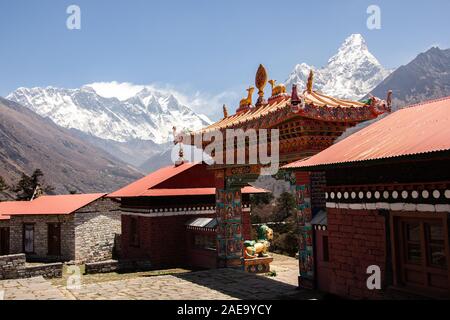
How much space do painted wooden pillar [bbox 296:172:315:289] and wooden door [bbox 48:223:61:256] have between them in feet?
50.7

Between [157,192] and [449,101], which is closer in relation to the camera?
[449,101]

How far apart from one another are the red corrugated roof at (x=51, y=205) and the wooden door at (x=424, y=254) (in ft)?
58.7

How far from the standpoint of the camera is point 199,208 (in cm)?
1906

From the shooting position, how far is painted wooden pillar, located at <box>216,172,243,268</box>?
15.6 metres

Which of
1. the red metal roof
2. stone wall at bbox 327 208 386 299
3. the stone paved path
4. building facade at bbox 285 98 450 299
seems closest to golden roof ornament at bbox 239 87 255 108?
the red metal roof

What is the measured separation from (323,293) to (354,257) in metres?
2.12

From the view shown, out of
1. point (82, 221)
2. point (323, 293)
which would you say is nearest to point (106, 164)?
point (82, 221)

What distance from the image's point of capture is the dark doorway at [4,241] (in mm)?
23641

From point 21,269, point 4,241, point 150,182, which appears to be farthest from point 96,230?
point 21,269

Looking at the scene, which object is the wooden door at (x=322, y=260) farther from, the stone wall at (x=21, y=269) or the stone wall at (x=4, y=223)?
the stone wall at (x=4, y=223)

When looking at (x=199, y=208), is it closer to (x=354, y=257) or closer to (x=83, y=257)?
(x=83, y=257)

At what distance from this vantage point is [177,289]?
11758 millimetres

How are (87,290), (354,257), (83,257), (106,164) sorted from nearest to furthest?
(354,257), (87,290), (83,257), (106,164)

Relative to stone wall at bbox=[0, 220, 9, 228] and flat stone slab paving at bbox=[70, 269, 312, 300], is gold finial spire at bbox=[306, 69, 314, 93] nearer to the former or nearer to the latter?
flat stone slab paving at bbox=[70, 269, 312, 300]
